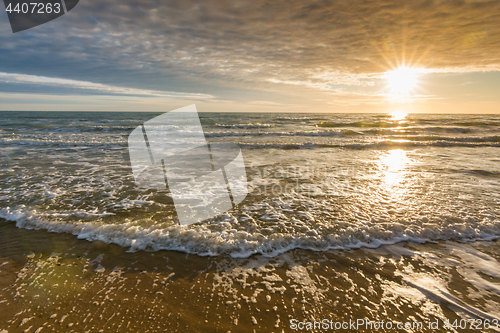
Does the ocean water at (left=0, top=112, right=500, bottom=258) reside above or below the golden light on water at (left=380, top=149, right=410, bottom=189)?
below

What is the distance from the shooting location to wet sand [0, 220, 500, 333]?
2.39 m

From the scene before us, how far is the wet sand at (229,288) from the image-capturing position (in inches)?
94.0

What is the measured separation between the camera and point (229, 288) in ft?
9.17

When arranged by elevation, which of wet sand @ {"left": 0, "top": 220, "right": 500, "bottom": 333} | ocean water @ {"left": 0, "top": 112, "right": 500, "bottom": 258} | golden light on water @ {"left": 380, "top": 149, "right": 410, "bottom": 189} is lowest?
wet sand @ {"left": 0, "top": 220, "right": 500, "bottom": 333}

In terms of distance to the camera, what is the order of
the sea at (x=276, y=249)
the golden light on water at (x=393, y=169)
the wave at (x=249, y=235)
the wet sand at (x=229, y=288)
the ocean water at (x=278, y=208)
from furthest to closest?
1. the golden light on water at (x=393, y=169)
2. the ocean water at (x=278, y=208)
3. the wave at (x=249, y=235)
4. the sea at (x=276, y=249)
5. the wet sand at (x=229, y=288)

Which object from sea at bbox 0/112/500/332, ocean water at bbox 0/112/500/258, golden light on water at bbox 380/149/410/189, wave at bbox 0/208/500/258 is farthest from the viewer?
golden light on water at bbox 380/149/410/189

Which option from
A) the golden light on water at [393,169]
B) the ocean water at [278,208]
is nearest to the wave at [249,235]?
the ocean water at [278,208]

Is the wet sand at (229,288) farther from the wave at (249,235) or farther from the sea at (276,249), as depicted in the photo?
the wave at (249,235)

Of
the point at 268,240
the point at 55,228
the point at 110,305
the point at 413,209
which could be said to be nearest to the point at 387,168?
the point at 413,209

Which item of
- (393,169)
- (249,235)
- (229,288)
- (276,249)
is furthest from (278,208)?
(393,169)

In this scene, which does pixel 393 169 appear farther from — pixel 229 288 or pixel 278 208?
pixel 229 288

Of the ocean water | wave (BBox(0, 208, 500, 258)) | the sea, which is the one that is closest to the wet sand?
the sea

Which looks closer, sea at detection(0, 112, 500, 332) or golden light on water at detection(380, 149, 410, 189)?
sea at detection(0, 112, 500, 332)

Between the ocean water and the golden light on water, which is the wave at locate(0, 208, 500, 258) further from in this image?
the golden light on water
